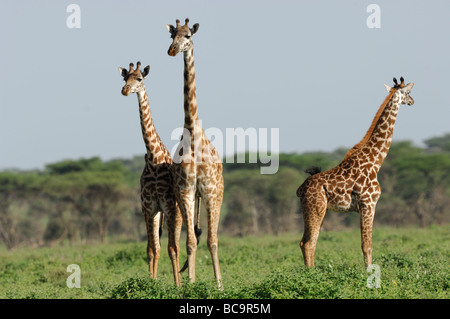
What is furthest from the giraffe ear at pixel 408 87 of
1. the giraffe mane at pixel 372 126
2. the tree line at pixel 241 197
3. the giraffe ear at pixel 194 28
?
the tree line at pixel 241 197

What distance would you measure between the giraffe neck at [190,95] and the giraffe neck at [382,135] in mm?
2685

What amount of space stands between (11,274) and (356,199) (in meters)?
7.22

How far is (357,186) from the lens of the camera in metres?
9.89

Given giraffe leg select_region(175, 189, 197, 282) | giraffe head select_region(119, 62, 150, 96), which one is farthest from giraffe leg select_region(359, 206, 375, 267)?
giraffe head select_region(119, 62, 150, 96)

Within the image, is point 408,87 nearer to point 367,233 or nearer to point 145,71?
point 367,233

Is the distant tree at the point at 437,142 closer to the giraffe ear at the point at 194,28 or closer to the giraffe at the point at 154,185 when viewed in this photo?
the giraffe at the point at 154,185

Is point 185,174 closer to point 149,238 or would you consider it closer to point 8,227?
point 149,238

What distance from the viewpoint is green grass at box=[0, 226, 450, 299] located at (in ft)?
26.8

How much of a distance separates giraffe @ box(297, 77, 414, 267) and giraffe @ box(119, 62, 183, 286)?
1829 millimetres

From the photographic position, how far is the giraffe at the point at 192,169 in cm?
885

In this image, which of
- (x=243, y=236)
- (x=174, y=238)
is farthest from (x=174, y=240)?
(x=243, y=236)

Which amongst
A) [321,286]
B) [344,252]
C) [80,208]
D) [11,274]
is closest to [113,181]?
[80,208]

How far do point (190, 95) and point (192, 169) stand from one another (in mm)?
975

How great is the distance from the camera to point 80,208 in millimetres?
30219
